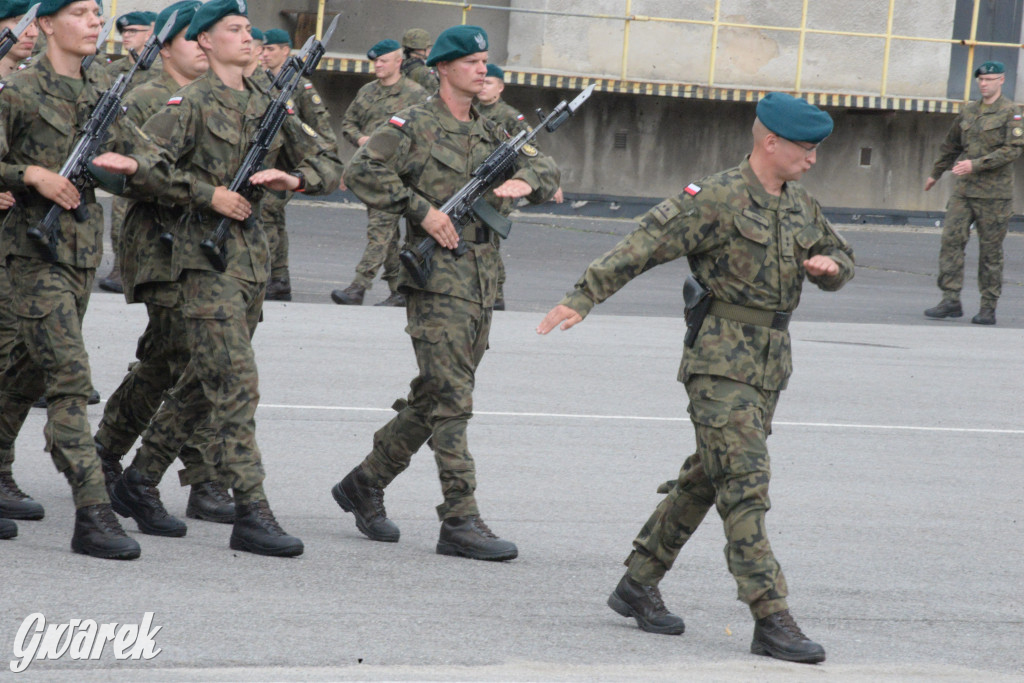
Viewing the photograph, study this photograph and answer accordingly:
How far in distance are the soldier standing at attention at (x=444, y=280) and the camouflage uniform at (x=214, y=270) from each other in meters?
0.33

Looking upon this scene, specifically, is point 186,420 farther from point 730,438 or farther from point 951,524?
point 951,524

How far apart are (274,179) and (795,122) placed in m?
2.10

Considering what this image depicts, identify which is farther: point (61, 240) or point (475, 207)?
point (475, 207)

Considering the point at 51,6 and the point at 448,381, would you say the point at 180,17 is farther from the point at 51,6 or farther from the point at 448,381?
the point at 448,381

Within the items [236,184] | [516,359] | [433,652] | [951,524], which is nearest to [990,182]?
[516,359]

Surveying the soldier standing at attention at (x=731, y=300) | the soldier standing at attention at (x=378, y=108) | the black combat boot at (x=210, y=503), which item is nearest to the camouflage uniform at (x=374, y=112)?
the soldier standing at attention at (x=378, y=108)

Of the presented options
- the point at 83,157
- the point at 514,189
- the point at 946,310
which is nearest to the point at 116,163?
the point at 83,157

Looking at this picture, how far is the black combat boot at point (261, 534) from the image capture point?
19.1 ft

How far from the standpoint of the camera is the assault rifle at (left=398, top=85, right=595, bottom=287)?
20.0ft

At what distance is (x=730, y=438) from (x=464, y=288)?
1567 millimetres

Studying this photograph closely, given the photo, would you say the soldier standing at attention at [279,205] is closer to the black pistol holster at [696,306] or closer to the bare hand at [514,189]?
the bare hand at [514,189]

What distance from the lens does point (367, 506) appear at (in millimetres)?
6363

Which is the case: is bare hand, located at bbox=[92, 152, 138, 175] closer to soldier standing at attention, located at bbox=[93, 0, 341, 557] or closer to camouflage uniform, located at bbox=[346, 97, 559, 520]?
soldier standing at attention, located at bbox=[93, 0, 341, 557]

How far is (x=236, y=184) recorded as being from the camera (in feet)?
19.6
